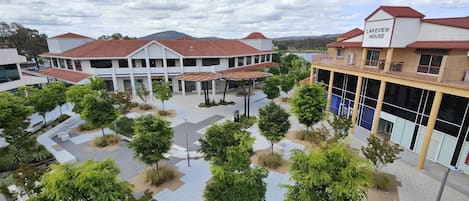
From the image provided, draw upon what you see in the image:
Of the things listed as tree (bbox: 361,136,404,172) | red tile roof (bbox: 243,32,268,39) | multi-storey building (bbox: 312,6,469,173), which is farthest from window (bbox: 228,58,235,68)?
tree (bbox: 361,136,404,172)

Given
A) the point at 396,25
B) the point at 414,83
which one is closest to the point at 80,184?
the point at 414,83

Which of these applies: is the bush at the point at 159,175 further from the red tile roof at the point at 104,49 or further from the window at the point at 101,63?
the window at the point at 101,63

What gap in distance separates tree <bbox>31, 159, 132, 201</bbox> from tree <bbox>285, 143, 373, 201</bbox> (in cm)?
574

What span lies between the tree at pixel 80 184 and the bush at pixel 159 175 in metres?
4.83

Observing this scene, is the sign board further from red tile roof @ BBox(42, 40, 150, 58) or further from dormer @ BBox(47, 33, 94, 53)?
dormer @ BBox(47, 33, 94, 53)

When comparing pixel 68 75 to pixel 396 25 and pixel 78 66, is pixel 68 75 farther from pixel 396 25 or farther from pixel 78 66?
pixel 396 25

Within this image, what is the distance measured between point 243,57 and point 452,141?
2920 centimetres

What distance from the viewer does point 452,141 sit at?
12.9m

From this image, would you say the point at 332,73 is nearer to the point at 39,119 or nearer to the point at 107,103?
the point at 107,103

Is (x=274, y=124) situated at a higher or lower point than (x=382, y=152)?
higher

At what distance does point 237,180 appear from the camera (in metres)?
7.38

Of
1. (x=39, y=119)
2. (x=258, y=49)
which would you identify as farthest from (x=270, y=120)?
(x=258, y=49)

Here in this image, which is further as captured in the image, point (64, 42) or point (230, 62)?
point (230, 62)

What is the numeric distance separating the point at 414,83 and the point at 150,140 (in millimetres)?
15566
